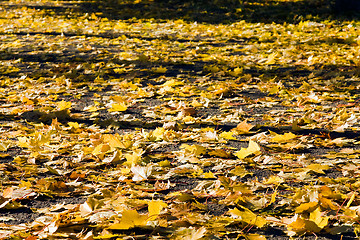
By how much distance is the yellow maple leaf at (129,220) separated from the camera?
1.67 m

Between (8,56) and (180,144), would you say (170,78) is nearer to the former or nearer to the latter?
(180,144)

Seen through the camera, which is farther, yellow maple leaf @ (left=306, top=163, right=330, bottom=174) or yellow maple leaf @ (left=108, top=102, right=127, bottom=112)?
yellow maple leaf @ (left=108, top=102, right=127, bottom=112)

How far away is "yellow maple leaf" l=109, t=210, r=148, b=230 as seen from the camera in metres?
1.67

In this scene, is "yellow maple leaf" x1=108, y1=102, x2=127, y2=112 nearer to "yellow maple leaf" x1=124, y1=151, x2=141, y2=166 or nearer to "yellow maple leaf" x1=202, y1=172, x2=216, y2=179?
"yellow maple leaf" x1=124, y1=151, x2=141, y2=166

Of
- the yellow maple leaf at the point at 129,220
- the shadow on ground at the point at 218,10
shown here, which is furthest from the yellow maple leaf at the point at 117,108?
the shadow on ground at the point at 218,10

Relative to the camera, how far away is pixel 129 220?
168 centimetres

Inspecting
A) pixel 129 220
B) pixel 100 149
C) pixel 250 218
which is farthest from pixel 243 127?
pixel 129 220

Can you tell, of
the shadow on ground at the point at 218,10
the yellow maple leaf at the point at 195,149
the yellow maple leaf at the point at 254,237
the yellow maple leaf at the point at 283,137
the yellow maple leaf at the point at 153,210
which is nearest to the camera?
the yellow maple leaf at the point at 254,237

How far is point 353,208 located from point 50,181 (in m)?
1.54

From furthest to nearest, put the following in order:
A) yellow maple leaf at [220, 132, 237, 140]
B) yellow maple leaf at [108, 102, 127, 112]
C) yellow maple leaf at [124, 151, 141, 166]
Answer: yellow maple leaf at [108, 102, 127, 112] → yellow maple leaf at [220, 132, 237, 140] → yellow maple leaf at [124, 151, 141, 166]

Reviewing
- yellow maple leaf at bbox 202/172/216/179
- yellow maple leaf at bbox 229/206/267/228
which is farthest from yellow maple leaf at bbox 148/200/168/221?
yellow maple leaf at bbox 202/172/216/179

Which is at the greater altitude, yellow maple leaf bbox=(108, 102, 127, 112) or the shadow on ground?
the shadow on ground

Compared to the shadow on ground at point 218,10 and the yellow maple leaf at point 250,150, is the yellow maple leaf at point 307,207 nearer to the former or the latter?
the yellow maple leaf at point 250,150

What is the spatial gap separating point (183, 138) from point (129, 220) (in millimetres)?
1269
